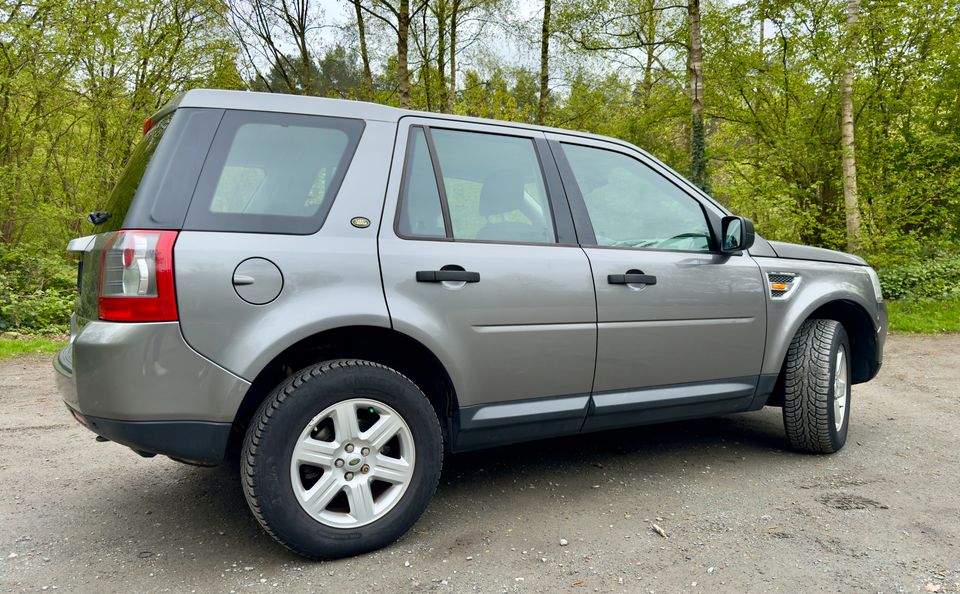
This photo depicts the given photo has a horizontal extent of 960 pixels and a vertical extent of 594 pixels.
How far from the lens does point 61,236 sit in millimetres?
11867

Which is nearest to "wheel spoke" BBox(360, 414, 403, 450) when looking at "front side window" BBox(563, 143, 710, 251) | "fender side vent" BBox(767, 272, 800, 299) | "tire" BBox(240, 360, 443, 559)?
"tire" BBox(240, 360, 443, 559)

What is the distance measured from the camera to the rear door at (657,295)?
3268mm

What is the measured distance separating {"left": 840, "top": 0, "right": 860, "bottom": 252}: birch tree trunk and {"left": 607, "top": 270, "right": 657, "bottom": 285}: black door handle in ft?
34.9

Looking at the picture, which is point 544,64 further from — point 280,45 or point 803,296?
point 803,296

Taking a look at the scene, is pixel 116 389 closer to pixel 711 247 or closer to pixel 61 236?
pixel 711 247

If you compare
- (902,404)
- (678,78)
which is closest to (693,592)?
(902,404)

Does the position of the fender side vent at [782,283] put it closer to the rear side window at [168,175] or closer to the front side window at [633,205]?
the front side window at [633,205]

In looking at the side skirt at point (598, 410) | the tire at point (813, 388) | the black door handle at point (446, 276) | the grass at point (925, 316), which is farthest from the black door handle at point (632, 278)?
the grass at point (925, 316)

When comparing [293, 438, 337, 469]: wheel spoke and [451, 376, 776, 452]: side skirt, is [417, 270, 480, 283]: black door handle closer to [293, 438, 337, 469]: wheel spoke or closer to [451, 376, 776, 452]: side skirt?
[451, 376, 776, 452]: side skirt

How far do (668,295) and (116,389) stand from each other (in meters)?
2.42

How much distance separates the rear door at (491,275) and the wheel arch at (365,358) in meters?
A: 0.09

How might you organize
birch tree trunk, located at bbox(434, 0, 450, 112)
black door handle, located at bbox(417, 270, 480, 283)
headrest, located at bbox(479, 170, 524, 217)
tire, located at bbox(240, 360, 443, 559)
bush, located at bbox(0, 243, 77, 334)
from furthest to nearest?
birch tree trunk, located at bbox(434, 0, 450, 112)
bush, located at bbox(0, 243, 77, 334)
headrest, located at bbox(479, 170, 524, 217)
black door handle, located at bbox(417, 270, 480, 283)
tire, located at bbox(240, 360, 443, 559)

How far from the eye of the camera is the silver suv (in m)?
2.38

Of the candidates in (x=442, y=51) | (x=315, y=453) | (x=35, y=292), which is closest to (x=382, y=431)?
(x=315, y=453)
